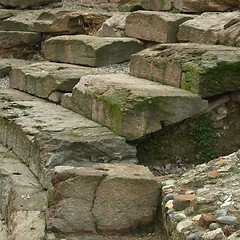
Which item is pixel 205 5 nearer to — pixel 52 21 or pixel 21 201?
pixel 52 21

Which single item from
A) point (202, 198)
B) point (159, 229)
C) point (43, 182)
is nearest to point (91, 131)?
point (43, 182)

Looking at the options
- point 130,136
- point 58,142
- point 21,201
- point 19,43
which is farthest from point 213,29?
point 19,43

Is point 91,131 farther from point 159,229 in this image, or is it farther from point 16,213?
point 159,229

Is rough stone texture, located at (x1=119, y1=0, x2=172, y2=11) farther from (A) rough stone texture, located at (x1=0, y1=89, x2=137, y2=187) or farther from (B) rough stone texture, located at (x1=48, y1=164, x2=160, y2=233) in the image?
(B) rough stone texture, located at (x1=48, y1=164, x2=160, y2=233)

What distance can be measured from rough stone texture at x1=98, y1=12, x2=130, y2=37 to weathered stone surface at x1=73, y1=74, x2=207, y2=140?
139 inches

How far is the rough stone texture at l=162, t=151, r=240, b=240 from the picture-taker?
11.1 feet

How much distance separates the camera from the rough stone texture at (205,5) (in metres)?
8.55

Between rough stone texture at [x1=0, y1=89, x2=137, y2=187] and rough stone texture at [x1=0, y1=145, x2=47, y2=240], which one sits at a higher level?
rough stone texture at [x1=0, y1=89, x2=137, y2=187]

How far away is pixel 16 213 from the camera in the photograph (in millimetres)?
4801

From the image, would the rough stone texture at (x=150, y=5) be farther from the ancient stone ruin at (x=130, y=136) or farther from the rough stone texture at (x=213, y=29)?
the rough stone texture at (x=213, y=29)

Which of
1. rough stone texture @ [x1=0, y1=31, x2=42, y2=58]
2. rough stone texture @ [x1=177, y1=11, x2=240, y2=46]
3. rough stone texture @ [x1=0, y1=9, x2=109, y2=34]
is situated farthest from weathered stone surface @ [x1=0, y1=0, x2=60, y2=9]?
rough stone texture @ [x1=177, y1=11, x2=240, y2=46]

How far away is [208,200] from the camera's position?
3709mm

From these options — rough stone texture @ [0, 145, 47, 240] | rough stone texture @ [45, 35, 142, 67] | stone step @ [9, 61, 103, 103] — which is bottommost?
rough stone texture @ [0, 145, 47, 240]

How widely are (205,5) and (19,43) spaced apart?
3.99m
